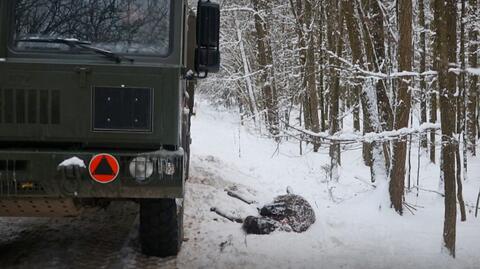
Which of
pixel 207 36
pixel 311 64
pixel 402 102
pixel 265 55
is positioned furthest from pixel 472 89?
pixel 207 36

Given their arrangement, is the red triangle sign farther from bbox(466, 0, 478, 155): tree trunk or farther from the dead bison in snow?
bbox(466, 0, 478, 155): tree trunk

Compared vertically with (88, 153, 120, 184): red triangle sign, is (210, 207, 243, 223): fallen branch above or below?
below

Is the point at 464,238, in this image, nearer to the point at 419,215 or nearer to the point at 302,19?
the point at 419,215

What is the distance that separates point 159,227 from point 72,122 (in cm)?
158

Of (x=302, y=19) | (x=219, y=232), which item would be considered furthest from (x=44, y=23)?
(x=302, y=19)

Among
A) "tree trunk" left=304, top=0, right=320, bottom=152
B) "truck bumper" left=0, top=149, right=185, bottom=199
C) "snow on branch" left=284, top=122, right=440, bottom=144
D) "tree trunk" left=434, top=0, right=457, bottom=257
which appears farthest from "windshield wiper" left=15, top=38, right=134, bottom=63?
"tree trunk" left=304, top=0, right=320, bottom=152

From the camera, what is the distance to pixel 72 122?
14.7 feet

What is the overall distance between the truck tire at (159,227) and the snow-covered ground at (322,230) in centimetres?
22

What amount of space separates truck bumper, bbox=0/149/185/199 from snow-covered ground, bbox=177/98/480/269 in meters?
1.44

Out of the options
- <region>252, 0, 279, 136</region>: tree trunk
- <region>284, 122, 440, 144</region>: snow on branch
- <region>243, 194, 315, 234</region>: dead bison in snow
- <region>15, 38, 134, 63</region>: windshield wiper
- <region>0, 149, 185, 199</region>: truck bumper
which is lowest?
<region>243, 194, 315, 234</region>: dead bison in snow

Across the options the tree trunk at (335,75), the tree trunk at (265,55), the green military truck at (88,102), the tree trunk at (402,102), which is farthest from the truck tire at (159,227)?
the tree trunk at (265,55)

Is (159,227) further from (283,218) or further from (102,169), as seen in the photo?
(283,218)

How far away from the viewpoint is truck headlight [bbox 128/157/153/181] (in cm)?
443

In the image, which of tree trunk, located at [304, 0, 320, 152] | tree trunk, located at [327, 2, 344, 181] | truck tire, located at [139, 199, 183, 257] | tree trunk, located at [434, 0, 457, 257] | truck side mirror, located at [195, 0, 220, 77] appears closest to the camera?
truck side mirror, located at [195, 0, 220, 77]
